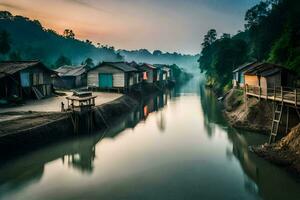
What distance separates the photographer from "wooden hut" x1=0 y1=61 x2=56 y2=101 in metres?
32.9

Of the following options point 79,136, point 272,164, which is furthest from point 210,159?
point 79,136

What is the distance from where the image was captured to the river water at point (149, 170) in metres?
16.2

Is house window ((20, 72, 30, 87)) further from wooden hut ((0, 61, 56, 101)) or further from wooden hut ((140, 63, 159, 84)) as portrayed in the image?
Answer: wooden hut ((140, 63, 159, 84))

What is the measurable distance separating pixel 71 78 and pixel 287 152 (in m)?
44.8

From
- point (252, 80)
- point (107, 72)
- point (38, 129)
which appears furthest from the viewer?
point (107, 72)

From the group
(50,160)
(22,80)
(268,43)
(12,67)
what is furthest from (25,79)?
(268,43)

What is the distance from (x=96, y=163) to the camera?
21.5 metres

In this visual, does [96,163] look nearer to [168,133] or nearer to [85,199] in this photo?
[85,199]

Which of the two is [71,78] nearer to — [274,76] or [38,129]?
[38,129]

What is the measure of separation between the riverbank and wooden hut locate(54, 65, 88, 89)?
30306mm

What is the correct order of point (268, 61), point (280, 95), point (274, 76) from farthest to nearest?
point (268, 61), point (274, 76), point (280, 95)

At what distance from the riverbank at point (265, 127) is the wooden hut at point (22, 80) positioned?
26.6 m

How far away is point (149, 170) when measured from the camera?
19641mm

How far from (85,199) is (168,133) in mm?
16466
